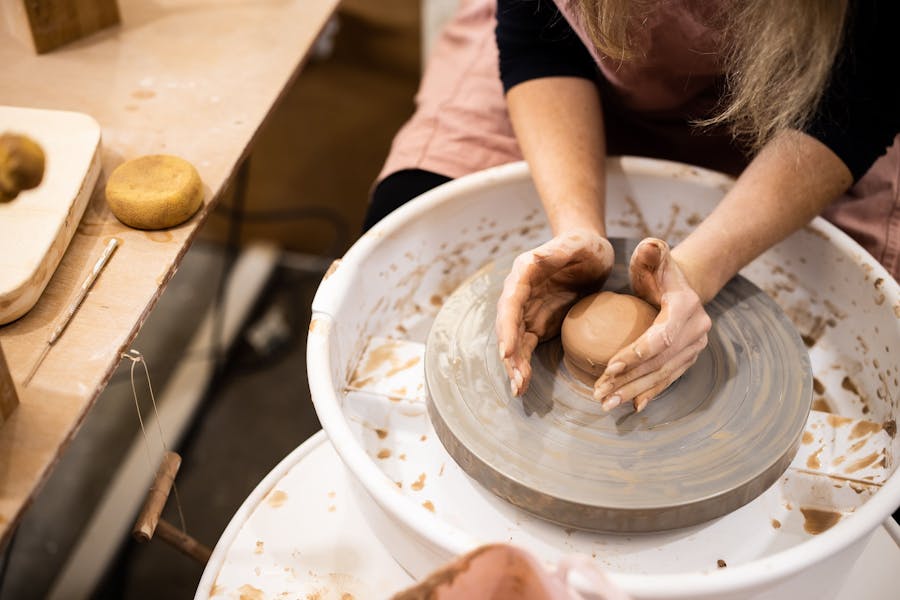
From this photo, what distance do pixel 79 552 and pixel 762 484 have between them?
1.50 metres

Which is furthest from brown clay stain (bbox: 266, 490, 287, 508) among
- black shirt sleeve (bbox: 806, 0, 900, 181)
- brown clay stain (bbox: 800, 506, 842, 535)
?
black shirt sleeve (bbox: 806, 0, 900, 181)

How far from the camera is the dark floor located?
1.90 m

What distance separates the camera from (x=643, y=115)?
1.52 m

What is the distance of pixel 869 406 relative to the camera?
129 cm

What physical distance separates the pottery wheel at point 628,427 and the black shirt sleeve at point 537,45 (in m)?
0.43

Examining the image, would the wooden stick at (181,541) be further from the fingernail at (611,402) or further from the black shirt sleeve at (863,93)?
the black shirt sleeve at (863,93)

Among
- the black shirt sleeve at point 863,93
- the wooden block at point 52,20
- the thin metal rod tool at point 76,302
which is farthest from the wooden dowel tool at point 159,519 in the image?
the black shirt sleeve at point 863,93

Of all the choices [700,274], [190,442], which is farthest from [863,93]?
[190,442]

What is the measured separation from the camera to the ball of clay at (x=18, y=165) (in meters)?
1.12

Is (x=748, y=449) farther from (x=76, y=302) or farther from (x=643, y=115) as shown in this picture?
(x=76, y=302)

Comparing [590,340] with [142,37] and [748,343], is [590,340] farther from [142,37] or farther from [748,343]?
[142,37]

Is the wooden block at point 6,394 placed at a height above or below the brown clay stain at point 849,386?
above

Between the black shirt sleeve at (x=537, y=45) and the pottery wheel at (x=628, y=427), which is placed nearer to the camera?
the pottery wheel at (x=628, y=427)

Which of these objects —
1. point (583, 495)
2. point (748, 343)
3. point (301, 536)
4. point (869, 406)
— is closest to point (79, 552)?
point (301, 536)
